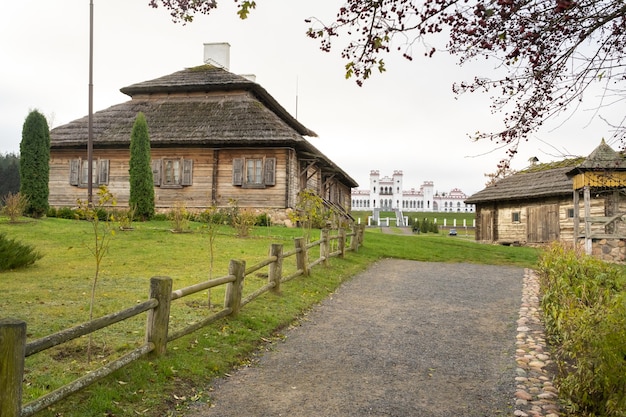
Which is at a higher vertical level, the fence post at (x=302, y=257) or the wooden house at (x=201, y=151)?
the wooden house at (x=201, y=151)

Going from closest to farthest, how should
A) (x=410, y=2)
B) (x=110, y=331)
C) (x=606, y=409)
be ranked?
1. (x=410, y=2)
2. (x=606, y=409)
3. (x=110, y=331)

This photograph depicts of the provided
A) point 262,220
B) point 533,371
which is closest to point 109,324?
point 533,371

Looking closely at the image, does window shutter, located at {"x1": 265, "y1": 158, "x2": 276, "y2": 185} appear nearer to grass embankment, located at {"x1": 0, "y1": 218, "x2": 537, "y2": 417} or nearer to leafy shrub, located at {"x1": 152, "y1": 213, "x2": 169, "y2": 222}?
leafy shrub, located at {"x1": 152, "y1": 213, "x2": 169, "y2": 222}

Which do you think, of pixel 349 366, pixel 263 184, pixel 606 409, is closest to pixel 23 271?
pixel 349 366

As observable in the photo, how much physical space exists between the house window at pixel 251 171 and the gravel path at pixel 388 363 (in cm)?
1288

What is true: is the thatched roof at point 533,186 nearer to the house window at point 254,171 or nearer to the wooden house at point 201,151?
the wooden house at point 201,151

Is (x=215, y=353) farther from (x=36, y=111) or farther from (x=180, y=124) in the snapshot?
(x=180, y=124)

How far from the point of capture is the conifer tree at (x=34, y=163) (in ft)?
62.1

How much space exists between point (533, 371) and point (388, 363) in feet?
5.65

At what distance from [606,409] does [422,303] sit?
5.71 meters

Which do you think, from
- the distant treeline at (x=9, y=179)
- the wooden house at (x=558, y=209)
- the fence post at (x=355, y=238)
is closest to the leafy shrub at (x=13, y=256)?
the fence post at (x=355, y=238)

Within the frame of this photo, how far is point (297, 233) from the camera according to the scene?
1962 cm

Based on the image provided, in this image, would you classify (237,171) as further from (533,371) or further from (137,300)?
(533,371)

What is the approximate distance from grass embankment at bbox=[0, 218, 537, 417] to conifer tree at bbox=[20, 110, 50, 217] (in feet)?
5.87
